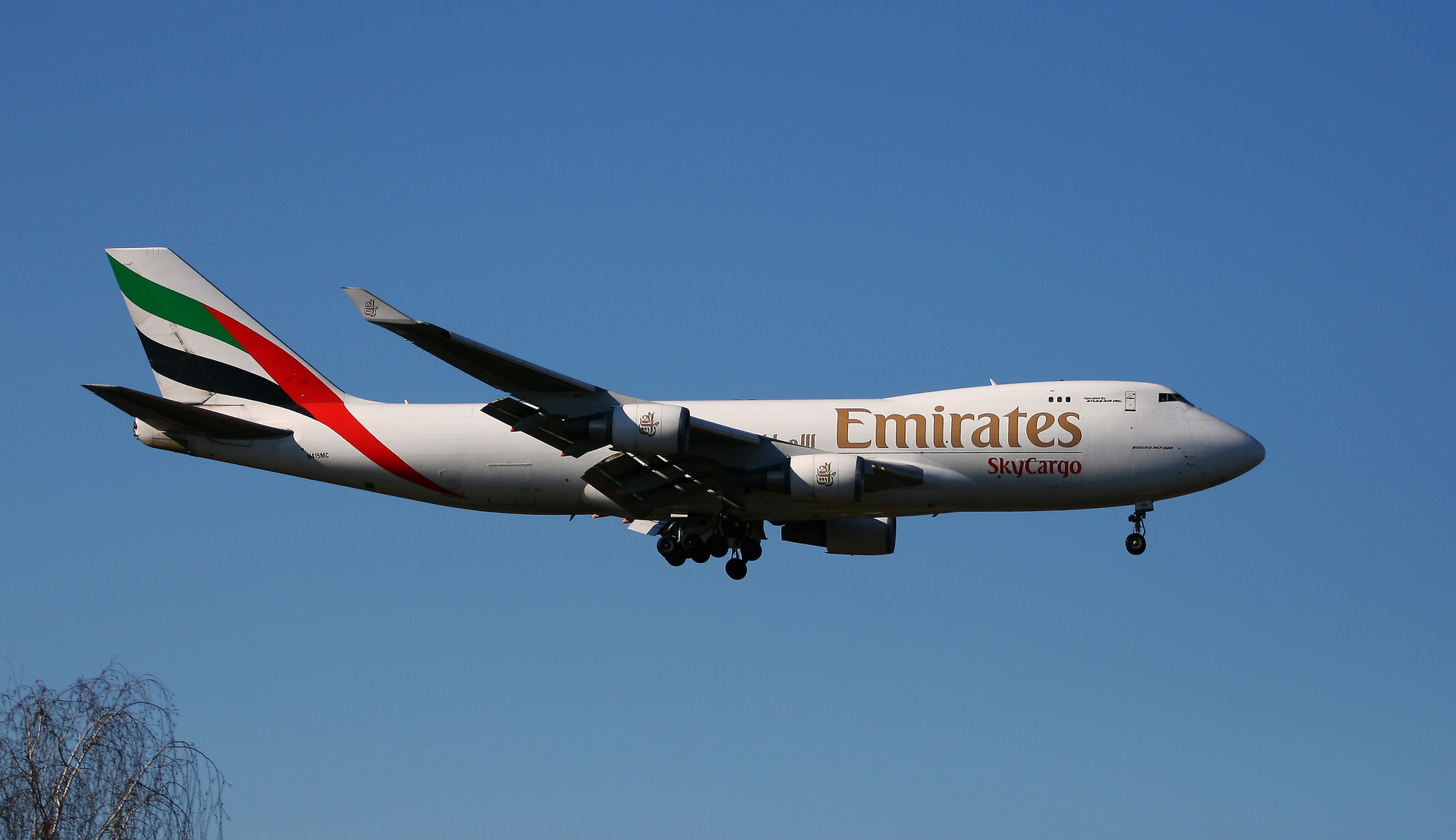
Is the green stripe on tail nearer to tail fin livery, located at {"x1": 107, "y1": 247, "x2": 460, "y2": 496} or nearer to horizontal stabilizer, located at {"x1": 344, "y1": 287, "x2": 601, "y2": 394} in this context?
tail fin livery, located at {"x1": 107, "y1": 247, "x2": 460, "y2": 496}

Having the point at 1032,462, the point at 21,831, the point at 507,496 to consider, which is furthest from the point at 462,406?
the point at 21,831

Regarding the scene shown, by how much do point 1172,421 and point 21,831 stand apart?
28.4m

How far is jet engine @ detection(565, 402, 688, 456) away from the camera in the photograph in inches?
1471

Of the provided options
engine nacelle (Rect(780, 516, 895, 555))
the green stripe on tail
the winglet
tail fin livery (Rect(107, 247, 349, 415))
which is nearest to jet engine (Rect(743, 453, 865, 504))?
engine nacelle (Rect(780, 516, 895, 555))

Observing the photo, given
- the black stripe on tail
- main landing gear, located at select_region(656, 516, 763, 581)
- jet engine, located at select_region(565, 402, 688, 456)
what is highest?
the black stripe on tail

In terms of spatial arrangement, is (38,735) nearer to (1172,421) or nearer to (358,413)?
(358,413)

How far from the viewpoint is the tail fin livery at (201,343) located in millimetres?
44625

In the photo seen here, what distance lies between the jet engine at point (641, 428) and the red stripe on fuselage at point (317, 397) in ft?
22.0

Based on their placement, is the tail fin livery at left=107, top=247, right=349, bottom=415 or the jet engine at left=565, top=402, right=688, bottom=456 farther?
the tail fin livery at left=107, top=247, right=349, bottom=415

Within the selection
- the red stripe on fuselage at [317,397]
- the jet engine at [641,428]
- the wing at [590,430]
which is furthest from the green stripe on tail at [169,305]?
the jet engine at [641,428]

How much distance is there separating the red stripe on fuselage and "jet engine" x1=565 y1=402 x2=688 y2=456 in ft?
22.0

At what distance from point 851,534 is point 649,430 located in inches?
388

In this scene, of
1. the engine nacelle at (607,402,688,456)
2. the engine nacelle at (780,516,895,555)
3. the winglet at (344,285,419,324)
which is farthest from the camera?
the engine nacelle at (780,516,895,555)

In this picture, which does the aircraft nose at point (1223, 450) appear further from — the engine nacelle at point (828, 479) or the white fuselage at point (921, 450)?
the engine nacelle at point (828, 479)
